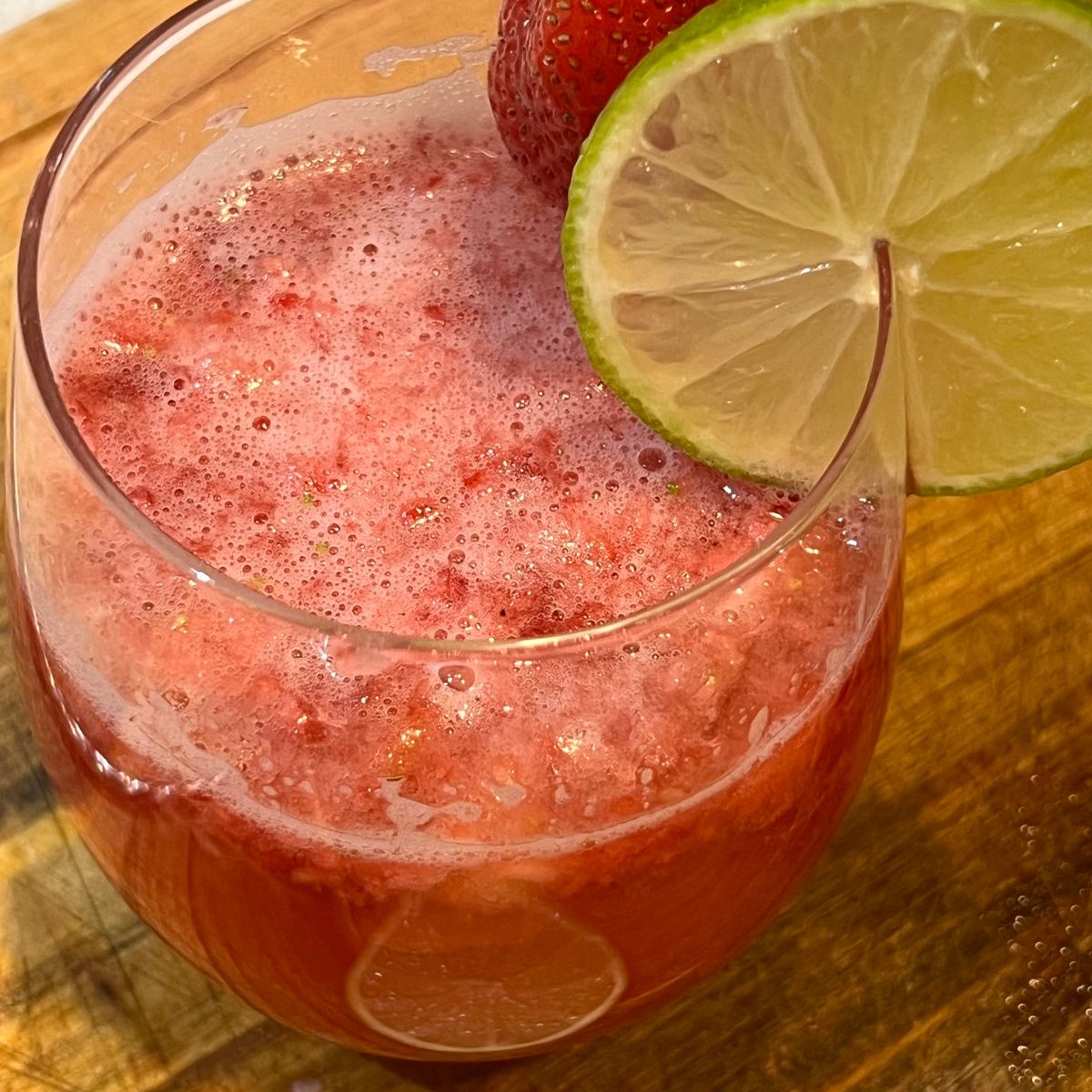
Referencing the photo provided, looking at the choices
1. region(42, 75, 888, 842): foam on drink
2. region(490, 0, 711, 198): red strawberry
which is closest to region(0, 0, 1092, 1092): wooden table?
region(42, 75, 888, 842): foam on drink

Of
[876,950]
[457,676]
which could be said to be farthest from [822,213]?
[876,950]

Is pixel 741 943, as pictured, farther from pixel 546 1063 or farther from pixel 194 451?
pixel 194 451

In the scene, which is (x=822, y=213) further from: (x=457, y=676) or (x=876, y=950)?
(x=876, y=950)

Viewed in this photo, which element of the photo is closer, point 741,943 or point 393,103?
point 741,943

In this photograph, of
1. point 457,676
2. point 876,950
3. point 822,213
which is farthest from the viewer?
point 876,950

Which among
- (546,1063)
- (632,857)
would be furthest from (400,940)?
(546,1063)

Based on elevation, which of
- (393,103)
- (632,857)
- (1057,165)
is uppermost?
(393,103)

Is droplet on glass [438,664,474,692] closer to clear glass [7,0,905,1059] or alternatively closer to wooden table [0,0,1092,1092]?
clear glass [7,0,905,1059]
